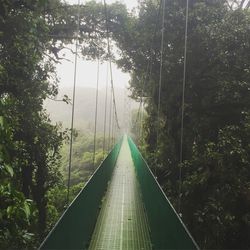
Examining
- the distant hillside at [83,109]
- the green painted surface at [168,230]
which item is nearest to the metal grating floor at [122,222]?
the green painted surface at [168,230]

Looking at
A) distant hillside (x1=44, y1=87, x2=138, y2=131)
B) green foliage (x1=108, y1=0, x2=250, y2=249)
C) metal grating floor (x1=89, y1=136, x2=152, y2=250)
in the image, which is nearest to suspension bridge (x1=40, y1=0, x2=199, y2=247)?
metal grating floor (x1=89, y1=136, x2=152, y2=250)

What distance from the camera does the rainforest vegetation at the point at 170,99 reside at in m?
6.71

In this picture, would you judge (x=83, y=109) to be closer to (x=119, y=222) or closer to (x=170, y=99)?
(x=170, y=99)

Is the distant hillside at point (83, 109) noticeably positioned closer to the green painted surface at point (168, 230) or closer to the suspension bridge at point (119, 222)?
the suspension bridge at point (119, 222)

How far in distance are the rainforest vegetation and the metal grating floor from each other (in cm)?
108

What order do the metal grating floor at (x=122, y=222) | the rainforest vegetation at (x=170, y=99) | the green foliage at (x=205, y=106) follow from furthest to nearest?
the green foliage at (x=205, y=106) < the rainforest vegetation at (x=170, y=99) < the metal grating floor at (x=122, y=222)

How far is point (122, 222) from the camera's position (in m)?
7.12

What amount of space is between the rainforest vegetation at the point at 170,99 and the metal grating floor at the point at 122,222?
3.56 feet

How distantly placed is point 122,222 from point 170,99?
19.9ft

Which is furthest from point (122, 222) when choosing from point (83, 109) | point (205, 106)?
point (83, 109)

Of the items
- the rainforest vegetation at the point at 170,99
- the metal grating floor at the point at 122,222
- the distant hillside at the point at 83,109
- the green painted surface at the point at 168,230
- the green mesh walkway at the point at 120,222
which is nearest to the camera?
the green painted surface at the point at 168,230

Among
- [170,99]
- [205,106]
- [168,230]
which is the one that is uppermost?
[170,99]

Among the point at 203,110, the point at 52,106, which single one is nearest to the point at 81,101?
the point at 52,106

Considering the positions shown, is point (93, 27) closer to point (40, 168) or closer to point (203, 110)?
point (203, 110)
